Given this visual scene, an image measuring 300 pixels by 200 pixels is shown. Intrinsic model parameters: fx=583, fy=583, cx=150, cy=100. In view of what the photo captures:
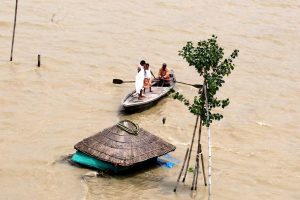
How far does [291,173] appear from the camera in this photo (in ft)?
42.5

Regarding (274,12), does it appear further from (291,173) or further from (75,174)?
(75,174)

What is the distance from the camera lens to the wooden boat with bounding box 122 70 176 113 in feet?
49.7

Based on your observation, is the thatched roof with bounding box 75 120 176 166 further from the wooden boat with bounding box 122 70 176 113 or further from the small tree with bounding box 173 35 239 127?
the wooden boat with bounding box 122 70 176 113

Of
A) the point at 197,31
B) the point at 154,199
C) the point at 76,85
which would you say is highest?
the point at 197,31

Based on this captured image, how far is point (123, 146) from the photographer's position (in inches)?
464

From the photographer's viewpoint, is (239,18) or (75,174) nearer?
(75,174)

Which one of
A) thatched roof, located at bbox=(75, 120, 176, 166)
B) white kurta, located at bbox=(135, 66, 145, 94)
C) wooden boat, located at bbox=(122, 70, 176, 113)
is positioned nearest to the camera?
thatched roof, located at bbox=(75, 120, 176, 166)

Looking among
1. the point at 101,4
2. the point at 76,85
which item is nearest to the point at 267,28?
the point at 101,4

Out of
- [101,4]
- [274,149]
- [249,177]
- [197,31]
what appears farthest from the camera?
[101,4]

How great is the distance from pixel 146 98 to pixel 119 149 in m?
4.19

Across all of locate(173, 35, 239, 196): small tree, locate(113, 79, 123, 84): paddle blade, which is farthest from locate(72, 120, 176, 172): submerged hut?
locate(113, 79, 123, 84): paddle blade

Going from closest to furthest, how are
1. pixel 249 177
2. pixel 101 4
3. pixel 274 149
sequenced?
pixel 249 177 → pixel 274 149 → pixel 101 4

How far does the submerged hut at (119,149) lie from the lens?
1162cm

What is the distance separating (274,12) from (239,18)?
2.08 m
